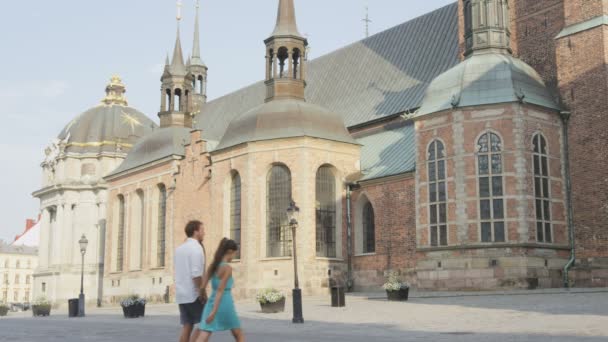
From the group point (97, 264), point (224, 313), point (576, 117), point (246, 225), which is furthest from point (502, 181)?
point (97, 264)

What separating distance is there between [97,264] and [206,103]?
17.6 metres

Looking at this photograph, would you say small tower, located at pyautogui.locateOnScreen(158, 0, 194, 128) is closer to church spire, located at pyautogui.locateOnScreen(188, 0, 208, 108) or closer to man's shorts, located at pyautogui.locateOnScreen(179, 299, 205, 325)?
church spire, located at pyautogui.locateOnScreen(188, 0, 208, 108)

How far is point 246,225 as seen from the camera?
37.4 metres

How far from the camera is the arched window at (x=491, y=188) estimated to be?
30.4m

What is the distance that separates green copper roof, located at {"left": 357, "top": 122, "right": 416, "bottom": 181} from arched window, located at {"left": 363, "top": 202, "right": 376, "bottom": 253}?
165 centimetres

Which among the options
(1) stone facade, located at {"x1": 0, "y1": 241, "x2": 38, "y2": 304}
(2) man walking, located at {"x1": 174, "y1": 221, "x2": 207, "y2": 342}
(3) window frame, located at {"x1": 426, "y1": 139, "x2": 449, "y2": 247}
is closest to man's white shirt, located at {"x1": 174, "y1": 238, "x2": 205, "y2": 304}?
(2) man walking, located at {"x1": 174, "y1": 221, "x2": 207, "y2": 342}

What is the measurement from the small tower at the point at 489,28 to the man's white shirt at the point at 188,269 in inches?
1035

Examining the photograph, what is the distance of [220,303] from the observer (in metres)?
10.1

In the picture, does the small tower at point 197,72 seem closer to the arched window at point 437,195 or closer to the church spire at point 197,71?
the church spire at point 197,71

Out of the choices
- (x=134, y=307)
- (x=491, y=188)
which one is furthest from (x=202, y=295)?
(x=491, y=188)

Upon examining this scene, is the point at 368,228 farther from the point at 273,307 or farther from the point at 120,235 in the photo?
the point at 120,235

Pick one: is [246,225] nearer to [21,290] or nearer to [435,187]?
[435,187]

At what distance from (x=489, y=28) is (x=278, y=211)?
43.0ft

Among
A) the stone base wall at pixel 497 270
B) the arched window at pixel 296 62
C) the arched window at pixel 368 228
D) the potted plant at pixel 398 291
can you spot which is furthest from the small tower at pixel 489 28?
the potted plant at pixel 398 291
